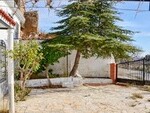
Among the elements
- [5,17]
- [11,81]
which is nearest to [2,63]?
[11,81]

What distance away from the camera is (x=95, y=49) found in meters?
19.7

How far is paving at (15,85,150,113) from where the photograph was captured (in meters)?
11.7

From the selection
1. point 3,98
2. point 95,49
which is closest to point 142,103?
point 3,98

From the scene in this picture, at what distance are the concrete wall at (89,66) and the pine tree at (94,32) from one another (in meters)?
2.56

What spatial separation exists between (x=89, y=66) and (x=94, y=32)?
4.51m

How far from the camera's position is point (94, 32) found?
20.1m

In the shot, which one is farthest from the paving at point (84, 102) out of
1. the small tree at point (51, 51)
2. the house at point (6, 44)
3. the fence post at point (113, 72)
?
the fence post at point (113, 72)

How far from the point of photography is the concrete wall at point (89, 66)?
920 inches

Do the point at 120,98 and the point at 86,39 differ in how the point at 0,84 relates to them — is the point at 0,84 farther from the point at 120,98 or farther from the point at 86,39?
the point at 86,39

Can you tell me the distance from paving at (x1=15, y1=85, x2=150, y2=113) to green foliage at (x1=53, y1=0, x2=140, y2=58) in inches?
126

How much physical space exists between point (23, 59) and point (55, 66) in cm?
1024

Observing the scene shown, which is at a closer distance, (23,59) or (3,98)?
(23,59)

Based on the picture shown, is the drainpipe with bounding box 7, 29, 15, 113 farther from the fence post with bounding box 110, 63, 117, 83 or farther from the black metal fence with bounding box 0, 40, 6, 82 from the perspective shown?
the fence post with bounding box 110, 63, 117, 83

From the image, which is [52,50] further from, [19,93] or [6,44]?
[6,44]
